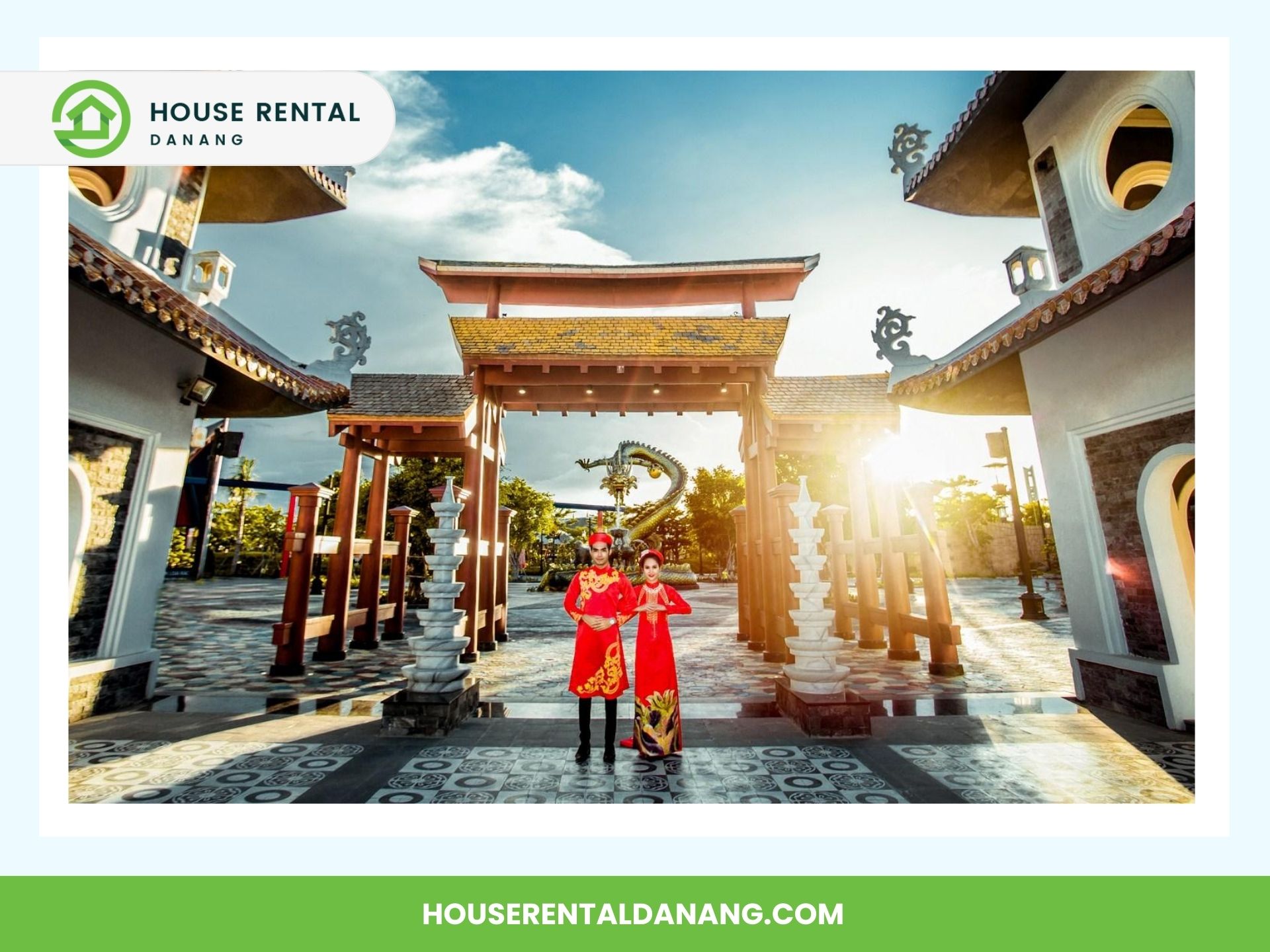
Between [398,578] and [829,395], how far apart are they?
8.28 m

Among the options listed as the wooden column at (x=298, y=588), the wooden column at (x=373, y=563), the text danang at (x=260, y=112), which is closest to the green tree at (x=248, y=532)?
the wooden column at (x=373, y=563)

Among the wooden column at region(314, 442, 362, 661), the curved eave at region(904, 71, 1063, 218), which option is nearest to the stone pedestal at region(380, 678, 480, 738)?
the wooden column at region(314, 442, 362, 661)

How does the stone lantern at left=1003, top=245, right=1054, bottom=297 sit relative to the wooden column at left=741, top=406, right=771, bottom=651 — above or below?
above

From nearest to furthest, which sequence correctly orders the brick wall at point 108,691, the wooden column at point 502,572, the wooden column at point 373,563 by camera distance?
the brick wall at point 108,691 < the wooden column at point 373,563 < the wooden column at point 502,572

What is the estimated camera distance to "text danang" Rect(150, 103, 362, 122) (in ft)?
9.25

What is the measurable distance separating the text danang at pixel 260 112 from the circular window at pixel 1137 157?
720 cm

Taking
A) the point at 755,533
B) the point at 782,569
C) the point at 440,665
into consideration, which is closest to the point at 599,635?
the point at 440,665

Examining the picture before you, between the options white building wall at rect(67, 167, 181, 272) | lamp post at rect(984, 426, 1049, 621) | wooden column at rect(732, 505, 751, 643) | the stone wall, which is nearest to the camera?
white building wall at rect(67, 167, 181, 272)

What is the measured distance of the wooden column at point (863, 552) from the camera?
7941 mm

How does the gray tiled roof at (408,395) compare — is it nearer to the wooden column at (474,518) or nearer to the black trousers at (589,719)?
the wooden column at (474,518)

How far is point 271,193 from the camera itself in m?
6.98

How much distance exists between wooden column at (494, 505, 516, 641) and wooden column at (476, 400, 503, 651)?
0.49 metres

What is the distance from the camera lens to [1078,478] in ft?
16.1

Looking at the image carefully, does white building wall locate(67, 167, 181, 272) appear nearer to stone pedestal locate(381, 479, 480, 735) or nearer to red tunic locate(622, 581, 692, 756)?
stone pedestal locate(381, 479, 480, 735)
